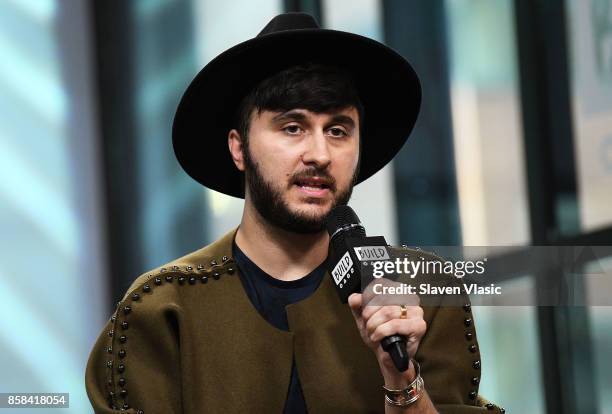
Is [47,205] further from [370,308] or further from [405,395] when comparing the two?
[370,308]

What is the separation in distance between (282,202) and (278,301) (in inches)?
8.2

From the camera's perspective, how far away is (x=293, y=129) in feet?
6.92

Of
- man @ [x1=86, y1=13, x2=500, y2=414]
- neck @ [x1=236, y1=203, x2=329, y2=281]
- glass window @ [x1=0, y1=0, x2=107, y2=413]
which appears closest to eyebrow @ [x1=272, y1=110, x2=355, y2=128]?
man @ [x1=86, y1=13, x2=500, y2=414]

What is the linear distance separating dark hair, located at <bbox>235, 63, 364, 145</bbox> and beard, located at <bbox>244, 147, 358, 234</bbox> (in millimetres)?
105

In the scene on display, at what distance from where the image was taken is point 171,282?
7.00 feet

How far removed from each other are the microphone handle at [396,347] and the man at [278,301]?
30cm

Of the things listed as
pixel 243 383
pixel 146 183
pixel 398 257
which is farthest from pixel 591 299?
pixel 146 183

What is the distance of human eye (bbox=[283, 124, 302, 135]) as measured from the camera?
6.89 ft

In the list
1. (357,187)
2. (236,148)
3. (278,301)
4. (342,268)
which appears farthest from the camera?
(357,187)

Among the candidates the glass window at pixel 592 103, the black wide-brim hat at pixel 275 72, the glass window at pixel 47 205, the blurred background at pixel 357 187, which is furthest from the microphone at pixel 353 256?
the glass window at pixel 47 205

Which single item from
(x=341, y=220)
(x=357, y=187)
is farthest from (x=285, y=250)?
(x=357, y=187)

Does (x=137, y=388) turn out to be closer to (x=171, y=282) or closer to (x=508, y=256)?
(x=171, y=282)

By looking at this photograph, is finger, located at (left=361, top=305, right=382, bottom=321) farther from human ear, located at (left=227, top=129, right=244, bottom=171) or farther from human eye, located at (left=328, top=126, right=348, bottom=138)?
human ear, located at (left=227, top=129, right=244, bottom=171)

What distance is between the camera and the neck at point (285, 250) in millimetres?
2170
